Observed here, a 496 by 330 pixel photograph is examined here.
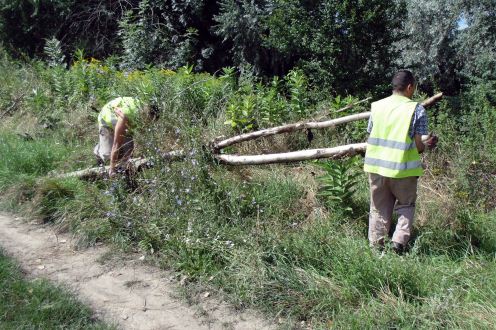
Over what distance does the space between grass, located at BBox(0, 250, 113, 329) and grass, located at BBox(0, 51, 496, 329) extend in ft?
3.37

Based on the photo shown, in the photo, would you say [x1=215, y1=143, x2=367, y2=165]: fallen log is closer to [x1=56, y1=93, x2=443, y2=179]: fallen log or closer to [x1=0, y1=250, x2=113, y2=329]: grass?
[x1=56, y1=93, x2=443, y2=179]: fallen log

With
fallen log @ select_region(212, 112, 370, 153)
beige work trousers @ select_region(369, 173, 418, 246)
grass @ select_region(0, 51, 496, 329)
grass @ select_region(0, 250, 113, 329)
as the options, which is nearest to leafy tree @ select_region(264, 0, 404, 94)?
grass @ select_region(0, 51, 496, 329)

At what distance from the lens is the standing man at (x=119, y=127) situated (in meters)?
6.30

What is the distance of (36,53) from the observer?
15.2 metres

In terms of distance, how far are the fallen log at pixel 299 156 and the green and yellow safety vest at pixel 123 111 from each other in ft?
3.51

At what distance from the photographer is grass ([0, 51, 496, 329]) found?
421cm

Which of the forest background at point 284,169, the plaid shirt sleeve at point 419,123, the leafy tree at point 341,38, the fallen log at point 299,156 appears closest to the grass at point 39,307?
the forest background at point 284,169

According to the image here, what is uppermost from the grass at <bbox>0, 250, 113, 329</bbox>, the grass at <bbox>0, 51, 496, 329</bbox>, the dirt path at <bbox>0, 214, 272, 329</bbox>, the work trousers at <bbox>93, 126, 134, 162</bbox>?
the work trousers at <bbox>93, 126, 134, 162</bbox>

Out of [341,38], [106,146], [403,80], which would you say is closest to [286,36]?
[341,38]

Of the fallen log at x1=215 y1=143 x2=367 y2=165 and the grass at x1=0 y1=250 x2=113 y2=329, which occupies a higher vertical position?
the fallen log at x1=215 y1=143 x2=367 y2=165

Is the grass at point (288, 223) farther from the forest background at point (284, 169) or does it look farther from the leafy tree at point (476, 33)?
the leafy tree at point (476, 33)

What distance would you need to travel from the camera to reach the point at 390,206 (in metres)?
5.10

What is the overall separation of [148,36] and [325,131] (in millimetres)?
6229

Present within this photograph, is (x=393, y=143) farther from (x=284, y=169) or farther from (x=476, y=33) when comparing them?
(x=476, y=33)
